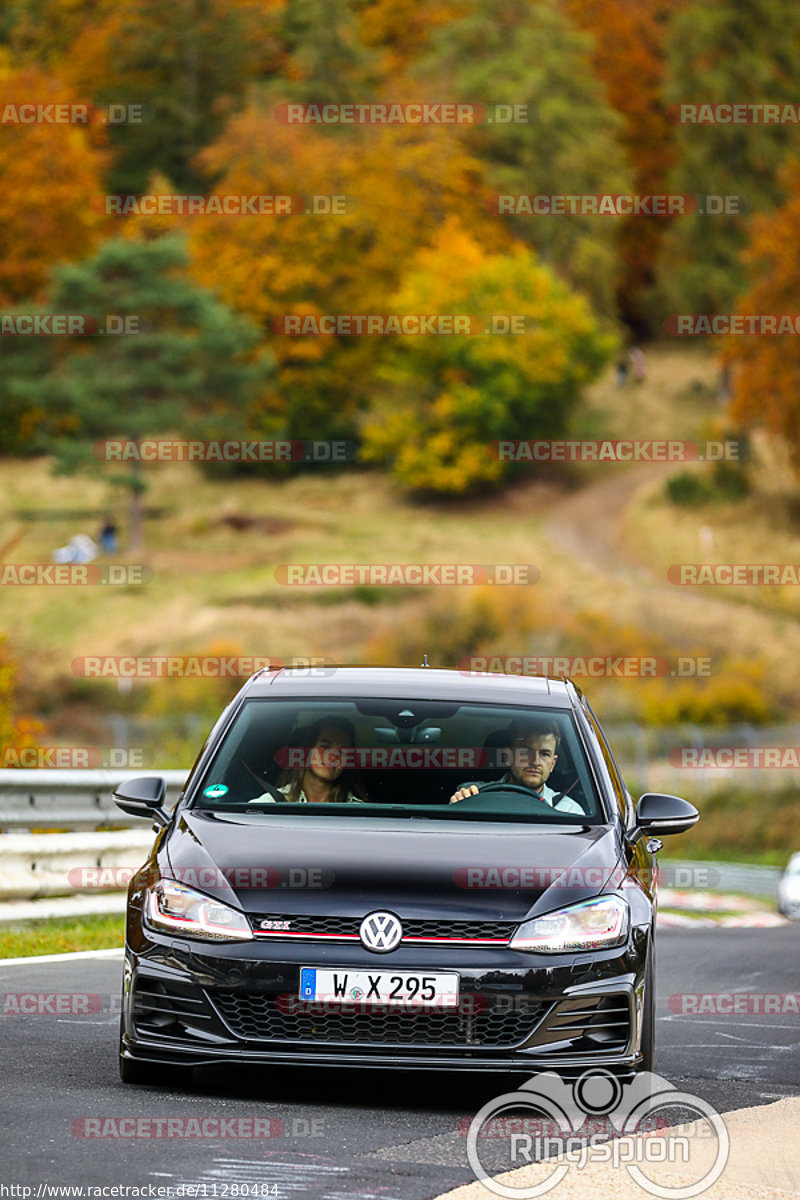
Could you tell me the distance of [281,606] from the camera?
7081cm

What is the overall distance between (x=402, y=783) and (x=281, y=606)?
2444 inches

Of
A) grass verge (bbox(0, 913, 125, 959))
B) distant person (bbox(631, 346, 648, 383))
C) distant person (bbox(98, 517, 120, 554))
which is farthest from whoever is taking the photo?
distant person (bbox(631, 346, 648, 383))

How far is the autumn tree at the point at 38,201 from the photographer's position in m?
90.9

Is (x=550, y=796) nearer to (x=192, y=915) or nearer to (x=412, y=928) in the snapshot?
(x=412, y=928)

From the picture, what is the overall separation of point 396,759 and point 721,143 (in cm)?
9154

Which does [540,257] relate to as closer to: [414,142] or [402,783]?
[414,142]

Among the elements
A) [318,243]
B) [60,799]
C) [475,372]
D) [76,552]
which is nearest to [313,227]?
Answer: [318,243]

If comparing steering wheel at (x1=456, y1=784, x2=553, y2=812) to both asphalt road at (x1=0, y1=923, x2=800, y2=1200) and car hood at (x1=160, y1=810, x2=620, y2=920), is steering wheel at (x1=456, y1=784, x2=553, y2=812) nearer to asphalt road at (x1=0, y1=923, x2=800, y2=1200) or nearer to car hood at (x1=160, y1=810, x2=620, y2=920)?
car hood at (x1=160, y1=810, x2=620, y2=920)

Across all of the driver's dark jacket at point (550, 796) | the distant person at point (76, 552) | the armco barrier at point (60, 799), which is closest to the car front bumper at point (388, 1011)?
the driver's dark jacket at point (550, 796)

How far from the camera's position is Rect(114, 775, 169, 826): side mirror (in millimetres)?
8484

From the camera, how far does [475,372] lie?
87938mm

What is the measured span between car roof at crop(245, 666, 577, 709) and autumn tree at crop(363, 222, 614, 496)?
7564 centimetres

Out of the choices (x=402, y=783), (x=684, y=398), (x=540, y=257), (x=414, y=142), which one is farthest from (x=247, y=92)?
(x=402, y=783)

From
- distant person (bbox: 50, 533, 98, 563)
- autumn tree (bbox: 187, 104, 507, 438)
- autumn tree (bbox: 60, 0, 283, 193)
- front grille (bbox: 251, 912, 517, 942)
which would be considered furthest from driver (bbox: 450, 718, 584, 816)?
autumn tree (bbox: 60, 0, 283, 193)
